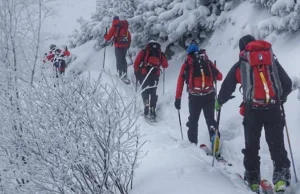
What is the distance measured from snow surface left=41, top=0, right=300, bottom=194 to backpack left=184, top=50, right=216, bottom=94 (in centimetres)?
114

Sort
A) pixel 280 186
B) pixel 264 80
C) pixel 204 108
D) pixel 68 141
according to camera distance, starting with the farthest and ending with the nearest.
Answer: pixel 204 108 → pixel 264 80 → pixel 280 186 → pixel 68 141

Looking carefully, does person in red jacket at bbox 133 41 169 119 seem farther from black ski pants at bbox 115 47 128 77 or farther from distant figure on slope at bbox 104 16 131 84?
black ski pants at bbox 115 47 128 77

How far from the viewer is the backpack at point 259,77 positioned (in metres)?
5.05

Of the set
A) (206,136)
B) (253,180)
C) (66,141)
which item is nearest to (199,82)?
(206,136)

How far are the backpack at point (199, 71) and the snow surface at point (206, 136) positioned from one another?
114 centimetres

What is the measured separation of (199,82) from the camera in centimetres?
729

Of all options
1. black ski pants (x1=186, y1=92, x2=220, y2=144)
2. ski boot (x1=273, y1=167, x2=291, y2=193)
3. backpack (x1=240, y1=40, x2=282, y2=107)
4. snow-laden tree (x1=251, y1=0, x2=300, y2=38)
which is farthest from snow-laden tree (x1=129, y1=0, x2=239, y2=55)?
ski boot (x1=273, y1=167, x2=291, y2=193)

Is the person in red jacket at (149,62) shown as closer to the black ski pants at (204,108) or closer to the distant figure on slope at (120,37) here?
the black ski pants at (204,108)

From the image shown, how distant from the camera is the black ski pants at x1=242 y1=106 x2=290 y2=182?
5.23 meters

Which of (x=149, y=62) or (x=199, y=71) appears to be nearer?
(x=199, y=71)

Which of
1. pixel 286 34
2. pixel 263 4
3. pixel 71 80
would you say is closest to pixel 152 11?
pixel 263 4

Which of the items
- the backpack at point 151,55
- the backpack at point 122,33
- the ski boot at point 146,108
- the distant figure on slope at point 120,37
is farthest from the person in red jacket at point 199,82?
the backpack at point 122,33

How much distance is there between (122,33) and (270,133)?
327 inches

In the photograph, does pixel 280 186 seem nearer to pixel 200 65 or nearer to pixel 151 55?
pixel 200 65
